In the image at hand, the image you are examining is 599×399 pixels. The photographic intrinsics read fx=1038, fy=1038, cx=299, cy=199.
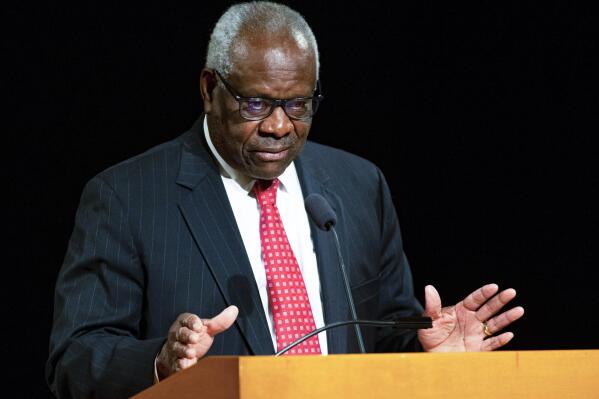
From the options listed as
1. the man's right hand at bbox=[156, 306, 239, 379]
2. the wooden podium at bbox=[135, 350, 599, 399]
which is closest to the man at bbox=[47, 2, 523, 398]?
the man's right hand at bbox=[156, 306, 239, 379]

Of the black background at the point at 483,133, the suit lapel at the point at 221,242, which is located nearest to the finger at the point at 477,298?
the suit lapel at the point at 221,242

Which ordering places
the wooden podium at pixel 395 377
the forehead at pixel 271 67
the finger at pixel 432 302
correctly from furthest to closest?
the forehead at pixel 271 67, the finger at pixel 432 302, the wooden podium at pixel 395 377

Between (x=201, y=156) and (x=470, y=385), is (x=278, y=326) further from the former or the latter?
(x=470, y=385)

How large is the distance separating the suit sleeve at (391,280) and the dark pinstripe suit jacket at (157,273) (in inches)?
2.1

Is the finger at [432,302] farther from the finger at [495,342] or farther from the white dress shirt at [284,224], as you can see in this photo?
the white dress shirt at [284,224]

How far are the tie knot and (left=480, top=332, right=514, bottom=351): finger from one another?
70cm

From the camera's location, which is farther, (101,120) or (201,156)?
(101,120)

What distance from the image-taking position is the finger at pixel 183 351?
198 cm

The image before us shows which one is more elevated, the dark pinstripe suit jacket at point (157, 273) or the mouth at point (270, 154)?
the mouth at point (270, 154)

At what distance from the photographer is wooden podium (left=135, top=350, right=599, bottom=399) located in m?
1.54

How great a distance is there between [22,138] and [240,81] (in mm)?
1018

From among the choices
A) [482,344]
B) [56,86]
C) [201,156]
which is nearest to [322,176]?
[201,156]

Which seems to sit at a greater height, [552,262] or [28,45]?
[28,45]

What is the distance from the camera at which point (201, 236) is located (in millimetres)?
2686
